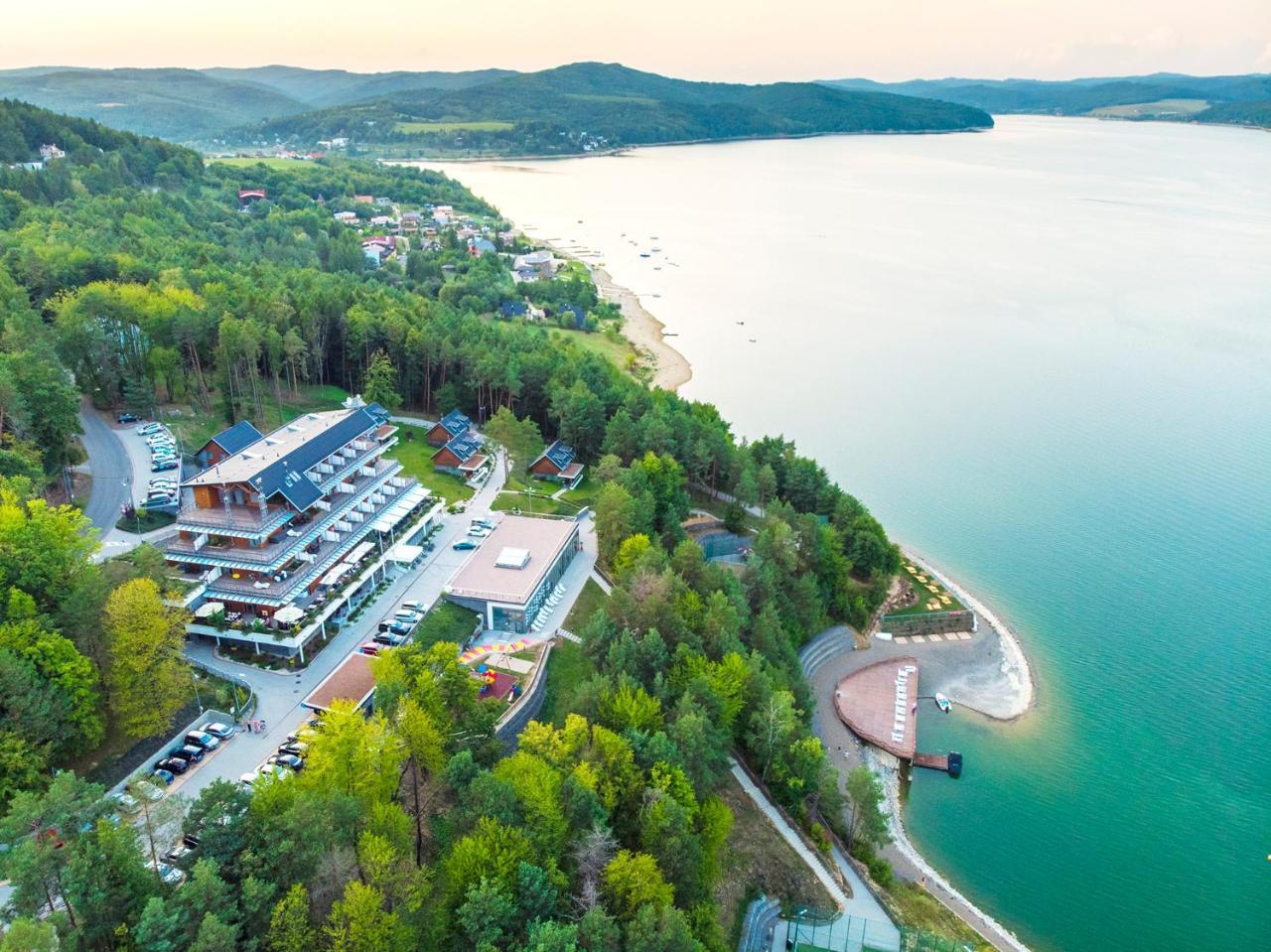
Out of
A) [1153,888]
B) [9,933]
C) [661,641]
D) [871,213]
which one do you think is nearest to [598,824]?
[661,641]

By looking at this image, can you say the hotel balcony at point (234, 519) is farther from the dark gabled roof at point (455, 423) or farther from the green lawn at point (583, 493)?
the dark gabled roof at point (455, 423)

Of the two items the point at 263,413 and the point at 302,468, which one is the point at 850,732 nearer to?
the point at 302,468

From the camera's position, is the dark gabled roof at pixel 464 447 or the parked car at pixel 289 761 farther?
the dark gabled roof at pixel 464 447

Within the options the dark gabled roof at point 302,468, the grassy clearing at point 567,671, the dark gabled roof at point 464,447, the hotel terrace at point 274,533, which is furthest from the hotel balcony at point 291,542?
the grassy clearing at point 567,671

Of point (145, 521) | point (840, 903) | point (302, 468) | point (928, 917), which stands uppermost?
point (302, 468)

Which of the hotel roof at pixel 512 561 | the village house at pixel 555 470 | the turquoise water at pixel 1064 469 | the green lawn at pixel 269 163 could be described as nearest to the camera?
the turquoise water at pixel 1064 469

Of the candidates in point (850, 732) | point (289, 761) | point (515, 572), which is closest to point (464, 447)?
point (515, 572)
